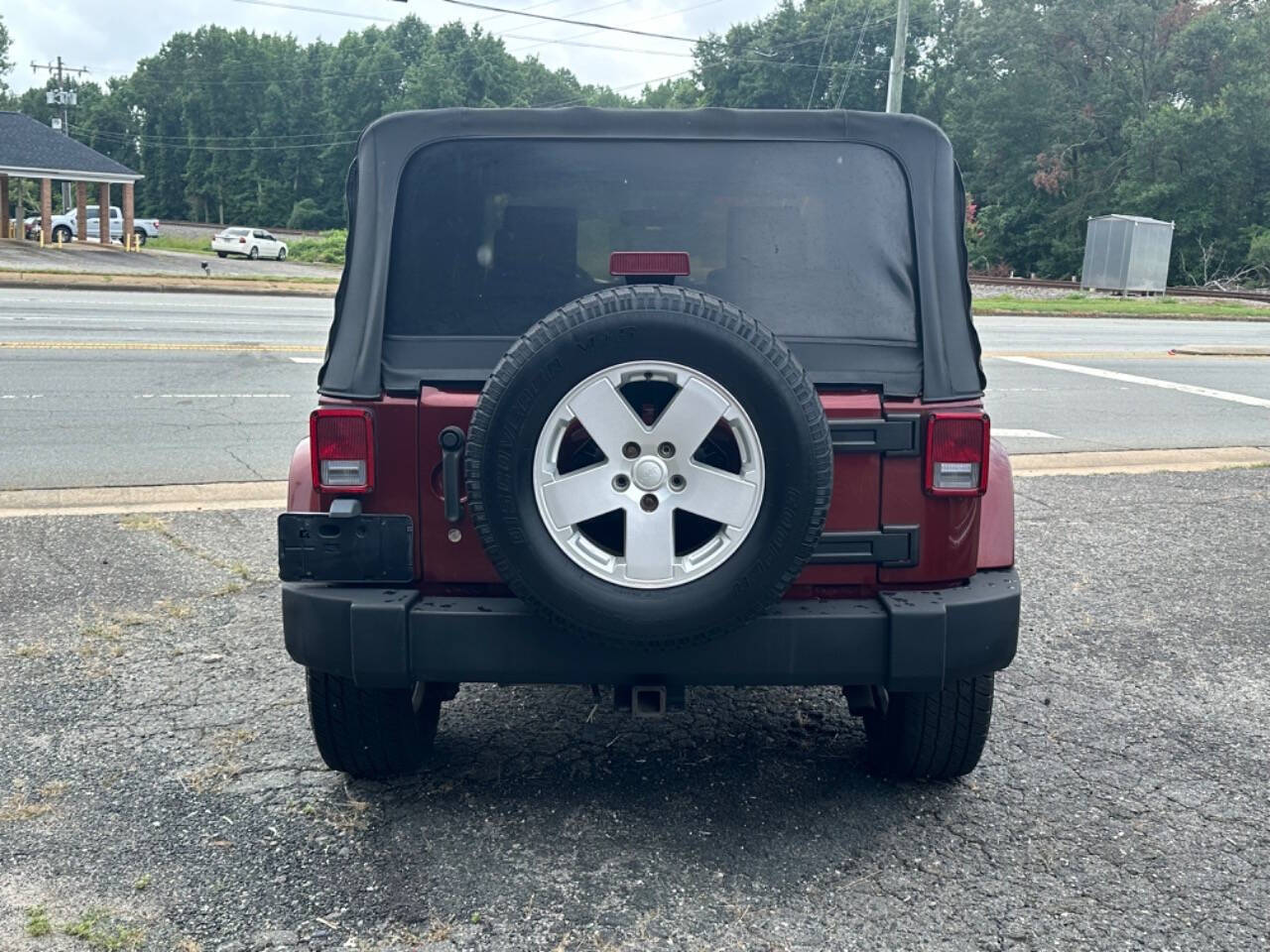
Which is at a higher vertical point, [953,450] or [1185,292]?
[1185,292]

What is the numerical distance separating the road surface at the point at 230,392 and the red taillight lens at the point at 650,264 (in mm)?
5481

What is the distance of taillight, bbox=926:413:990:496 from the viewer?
325 cm

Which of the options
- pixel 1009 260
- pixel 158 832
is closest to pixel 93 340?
pixel 158 832

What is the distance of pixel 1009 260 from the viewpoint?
5988cm

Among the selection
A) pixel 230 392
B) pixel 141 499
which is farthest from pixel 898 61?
pixel 141 499

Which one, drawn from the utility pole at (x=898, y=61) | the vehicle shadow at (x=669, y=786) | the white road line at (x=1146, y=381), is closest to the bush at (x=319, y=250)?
the utility pole at (x=898, y=61)

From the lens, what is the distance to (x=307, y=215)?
92188mm

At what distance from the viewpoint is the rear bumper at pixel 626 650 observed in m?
3.19

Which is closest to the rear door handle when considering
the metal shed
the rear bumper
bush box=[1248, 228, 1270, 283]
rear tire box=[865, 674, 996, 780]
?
the rear bumper

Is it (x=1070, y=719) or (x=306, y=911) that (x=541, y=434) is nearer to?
(x=306, y=911)

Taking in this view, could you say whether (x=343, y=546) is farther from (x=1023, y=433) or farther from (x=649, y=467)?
(x=1023, y=433)

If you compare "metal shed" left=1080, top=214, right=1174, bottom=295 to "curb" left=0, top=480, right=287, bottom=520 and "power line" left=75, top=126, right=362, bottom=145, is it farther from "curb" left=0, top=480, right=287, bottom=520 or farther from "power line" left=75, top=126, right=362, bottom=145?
"power line" left=75, top=126, right=362, bottom=145

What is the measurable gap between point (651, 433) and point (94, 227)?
63.4 meters

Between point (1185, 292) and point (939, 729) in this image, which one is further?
point (1185, 292)
